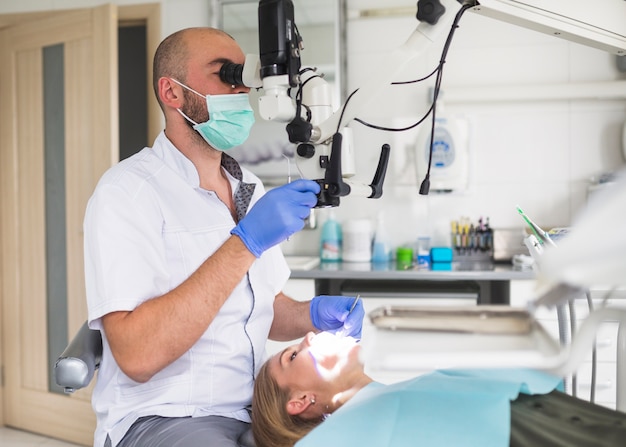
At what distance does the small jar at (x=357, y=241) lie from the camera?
9.93 feet

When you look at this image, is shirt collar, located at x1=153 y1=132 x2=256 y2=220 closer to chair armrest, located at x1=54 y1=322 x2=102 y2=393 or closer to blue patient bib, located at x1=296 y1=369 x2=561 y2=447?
chair armrest, located at x1=54 y1=322 x2=102 y2=393

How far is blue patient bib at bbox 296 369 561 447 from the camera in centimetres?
84

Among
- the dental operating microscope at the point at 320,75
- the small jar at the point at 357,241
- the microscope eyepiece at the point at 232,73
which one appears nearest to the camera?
the dental operating microscope at the point at 320,75

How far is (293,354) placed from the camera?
1.46 metres

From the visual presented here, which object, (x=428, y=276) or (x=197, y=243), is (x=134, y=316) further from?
(x=428, y=276)

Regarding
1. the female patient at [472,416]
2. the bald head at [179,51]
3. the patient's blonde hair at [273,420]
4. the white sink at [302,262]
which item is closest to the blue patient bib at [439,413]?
the female patient at [472,416]

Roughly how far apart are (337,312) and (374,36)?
2017mm

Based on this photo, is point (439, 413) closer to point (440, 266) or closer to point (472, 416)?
point (472, 416)

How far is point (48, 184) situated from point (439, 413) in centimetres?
289

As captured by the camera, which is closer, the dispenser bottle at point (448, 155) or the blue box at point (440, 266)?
the blue box at point (440, 266)

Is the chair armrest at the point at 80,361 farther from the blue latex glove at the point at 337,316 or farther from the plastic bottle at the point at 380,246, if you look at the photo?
the plastic bottle at the point at 380,246

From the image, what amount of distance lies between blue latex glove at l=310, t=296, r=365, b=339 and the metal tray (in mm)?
864

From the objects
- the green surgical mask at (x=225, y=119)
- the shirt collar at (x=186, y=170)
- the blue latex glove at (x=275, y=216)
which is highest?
the green surgical mask at (x=225, y=119)

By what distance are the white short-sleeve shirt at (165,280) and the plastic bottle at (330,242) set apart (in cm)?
142
